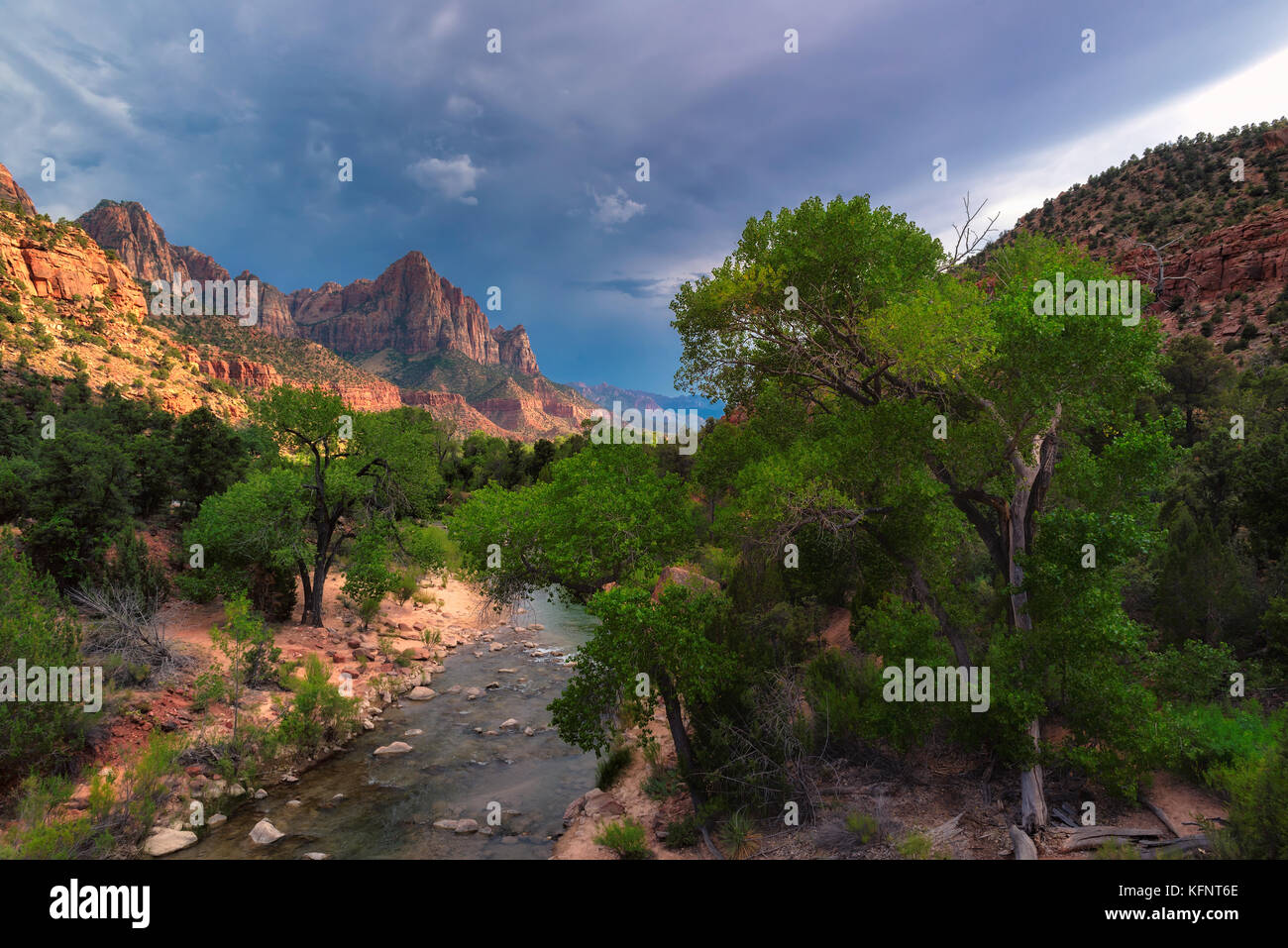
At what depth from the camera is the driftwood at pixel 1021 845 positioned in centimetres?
732

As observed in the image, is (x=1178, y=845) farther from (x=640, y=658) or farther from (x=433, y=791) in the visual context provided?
(x=433, y=791)

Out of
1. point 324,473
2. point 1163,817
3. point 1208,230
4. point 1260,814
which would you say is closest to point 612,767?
point 1163,817

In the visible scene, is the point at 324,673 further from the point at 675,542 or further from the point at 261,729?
the point at 675,542

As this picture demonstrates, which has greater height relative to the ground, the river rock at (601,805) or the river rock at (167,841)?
the river rock at (167,841)

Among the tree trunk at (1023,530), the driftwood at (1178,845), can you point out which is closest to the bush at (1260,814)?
the driftwood at (1178,845)

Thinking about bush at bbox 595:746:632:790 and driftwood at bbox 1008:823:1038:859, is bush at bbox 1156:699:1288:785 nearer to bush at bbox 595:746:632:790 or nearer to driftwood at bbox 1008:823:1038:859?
driftwood at bbox 1008:823:1038:859

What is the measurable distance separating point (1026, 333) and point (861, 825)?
826 cm

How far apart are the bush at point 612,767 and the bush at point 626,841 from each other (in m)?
2.88

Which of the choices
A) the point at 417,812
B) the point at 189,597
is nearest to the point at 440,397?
the point at 189,597

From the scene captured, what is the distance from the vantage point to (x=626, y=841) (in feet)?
31.1

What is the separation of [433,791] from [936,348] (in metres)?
14.4

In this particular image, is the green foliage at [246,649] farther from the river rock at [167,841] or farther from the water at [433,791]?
the water at [433,791]

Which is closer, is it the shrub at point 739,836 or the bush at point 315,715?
the shrub at point 739,836

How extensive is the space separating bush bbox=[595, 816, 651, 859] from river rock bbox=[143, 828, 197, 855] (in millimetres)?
7757
